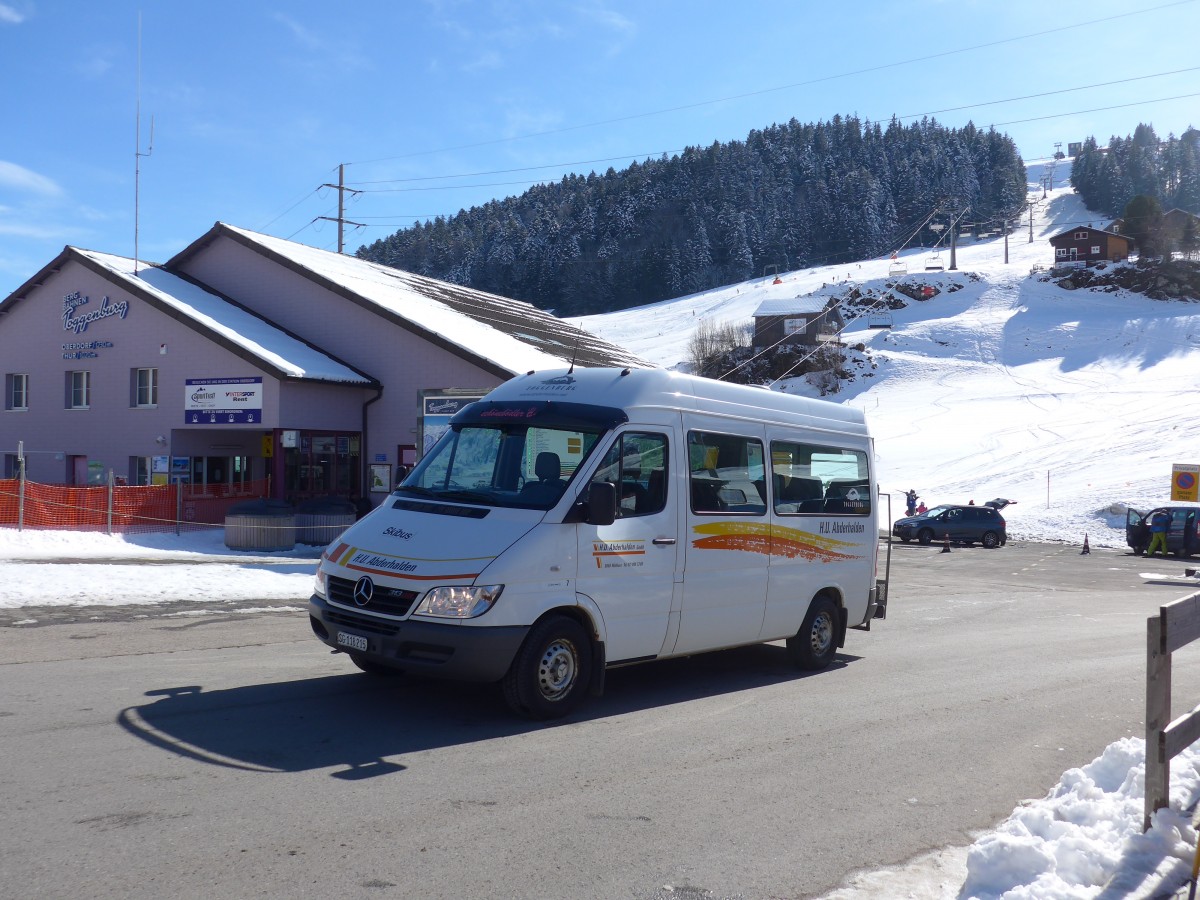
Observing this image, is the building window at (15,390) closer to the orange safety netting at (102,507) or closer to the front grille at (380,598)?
the orange safety netting at (102,507)

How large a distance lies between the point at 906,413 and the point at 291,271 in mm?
49669

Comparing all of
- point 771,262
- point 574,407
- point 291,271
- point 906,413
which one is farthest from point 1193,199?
point 574,407

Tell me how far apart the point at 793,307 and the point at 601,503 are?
89956 millimetres

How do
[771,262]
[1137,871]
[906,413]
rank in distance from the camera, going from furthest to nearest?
1. [771,262]
2. [906,413]
3. [1137,871]

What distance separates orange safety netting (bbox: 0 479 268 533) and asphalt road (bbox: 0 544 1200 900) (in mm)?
12210

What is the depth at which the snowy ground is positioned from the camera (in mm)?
4676

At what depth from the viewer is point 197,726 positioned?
6.77m

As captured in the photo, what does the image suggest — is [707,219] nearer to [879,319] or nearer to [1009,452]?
[879,319]

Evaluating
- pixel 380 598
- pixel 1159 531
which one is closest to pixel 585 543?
pixel 380 598

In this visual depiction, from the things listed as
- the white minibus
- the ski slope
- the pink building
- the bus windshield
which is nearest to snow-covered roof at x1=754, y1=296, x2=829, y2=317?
the ski slope

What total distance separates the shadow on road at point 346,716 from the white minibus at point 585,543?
352 mm

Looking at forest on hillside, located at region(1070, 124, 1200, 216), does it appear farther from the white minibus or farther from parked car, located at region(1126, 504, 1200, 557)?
the white minibus

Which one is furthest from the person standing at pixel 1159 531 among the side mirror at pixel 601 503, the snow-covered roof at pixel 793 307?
the snow-covered roof at pixel 793 307

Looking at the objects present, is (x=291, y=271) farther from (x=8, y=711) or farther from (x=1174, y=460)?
(x=1174, y=460)
